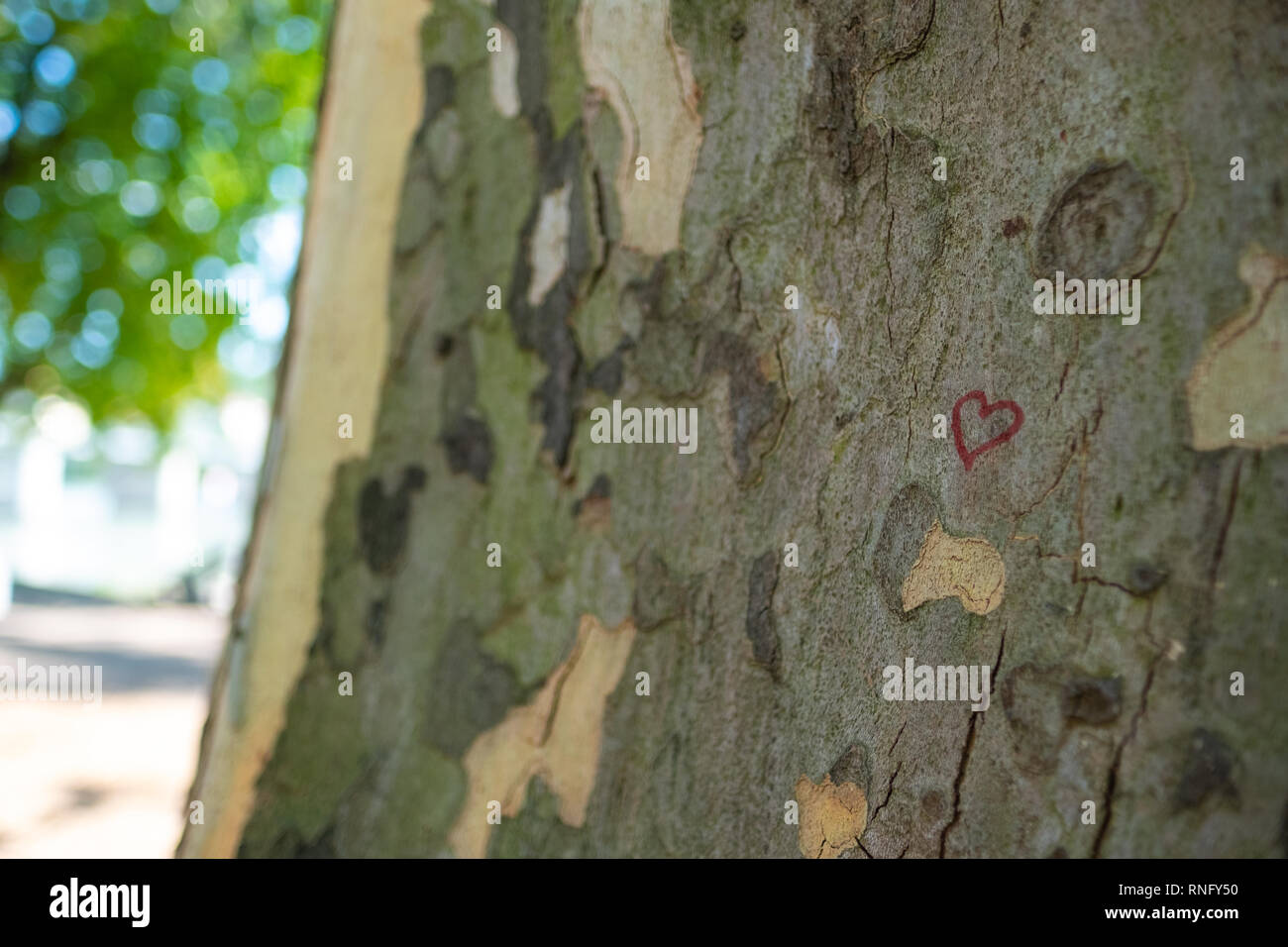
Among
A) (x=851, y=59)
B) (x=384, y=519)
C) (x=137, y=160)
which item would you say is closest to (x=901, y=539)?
(x=851, y=59)

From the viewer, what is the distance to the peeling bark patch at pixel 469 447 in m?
1.32

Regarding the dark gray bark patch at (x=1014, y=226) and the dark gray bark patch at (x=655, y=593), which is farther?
the dark gray bark patch at (x=655, y=593)

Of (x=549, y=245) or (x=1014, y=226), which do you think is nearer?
(x=1014, y=226)

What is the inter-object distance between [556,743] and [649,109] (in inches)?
31.1

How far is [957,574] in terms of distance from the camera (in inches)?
35.4

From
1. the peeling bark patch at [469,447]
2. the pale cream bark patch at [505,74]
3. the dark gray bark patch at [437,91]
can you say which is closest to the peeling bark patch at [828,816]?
the peeling bark patch at [469,447]

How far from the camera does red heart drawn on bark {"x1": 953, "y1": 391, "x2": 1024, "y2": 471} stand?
871 millimetres

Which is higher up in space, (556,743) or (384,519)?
(384,519)

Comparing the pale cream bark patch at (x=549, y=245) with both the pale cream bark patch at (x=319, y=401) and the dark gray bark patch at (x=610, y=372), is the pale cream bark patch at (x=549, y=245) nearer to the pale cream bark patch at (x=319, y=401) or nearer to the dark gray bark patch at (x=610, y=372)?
the dark gray bark patch at (x=610, y=372)

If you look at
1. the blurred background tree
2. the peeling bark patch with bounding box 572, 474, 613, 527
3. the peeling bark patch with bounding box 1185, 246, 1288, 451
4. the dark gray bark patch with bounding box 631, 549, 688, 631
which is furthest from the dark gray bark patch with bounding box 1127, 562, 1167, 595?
the blurred background tree

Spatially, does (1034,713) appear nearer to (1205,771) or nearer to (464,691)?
(1205,771)

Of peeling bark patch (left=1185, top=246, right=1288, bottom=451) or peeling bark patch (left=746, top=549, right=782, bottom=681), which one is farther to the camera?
peeling bark patch (left=746, top=549, right=782, bottom=681)

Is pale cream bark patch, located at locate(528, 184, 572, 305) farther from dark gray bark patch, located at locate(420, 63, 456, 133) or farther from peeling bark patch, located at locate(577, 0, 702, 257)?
dark gray bark patch, located at locate(420, 63, 456, 133)

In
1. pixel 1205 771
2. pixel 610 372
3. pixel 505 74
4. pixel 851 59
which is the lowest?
pixel 1205 771
